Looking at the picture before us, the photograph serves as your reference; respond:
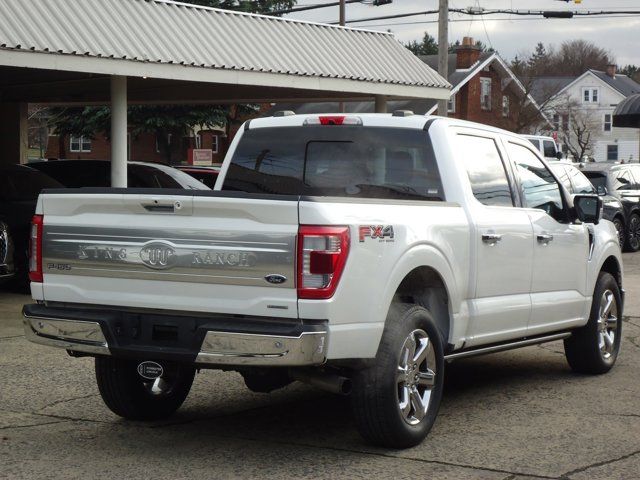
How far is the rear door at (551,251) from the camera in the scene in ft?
27.2

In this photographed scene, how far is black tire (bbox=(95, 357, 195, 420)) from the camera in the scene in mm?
7223

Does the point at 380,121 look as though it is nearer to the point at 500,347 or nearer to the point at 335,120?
the point at 335,120

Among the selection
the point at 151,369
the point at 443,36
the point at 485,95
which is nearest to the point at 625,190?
the point at 443,36

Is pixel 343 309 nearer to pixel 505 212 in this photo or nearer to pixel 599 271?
pixel 505 212

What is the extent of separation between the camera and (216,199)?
6.16 metres

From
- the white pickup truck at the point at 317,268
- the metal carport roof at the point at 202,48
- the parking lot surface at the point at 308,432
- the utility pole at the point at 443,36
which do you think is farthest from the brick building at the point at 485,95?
the white pickup truck at the point at 317,268

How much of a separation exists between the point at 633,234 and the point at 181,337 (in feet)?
65.7

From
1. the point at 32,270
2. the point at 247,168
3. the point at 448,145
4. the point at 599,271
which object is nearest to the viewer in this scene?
the point at 32,270

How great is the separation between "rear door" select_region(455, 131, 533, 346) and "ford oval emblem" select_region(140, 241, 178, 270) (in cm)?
209

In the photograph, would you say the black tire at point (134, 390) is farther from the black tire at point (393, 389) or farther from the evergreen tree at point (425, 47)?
the evergreen tree at point (425, 47)

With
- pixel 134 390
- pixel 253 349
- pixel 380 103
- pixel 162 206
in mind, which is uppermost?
pixel 380 103

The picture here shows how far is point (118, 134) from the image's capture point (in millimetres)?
17109

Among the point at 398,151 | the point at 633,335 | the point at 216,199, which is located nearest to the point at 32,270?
the point at 216,199

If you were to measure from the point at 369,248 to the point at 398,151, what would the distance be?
1.52 meters
